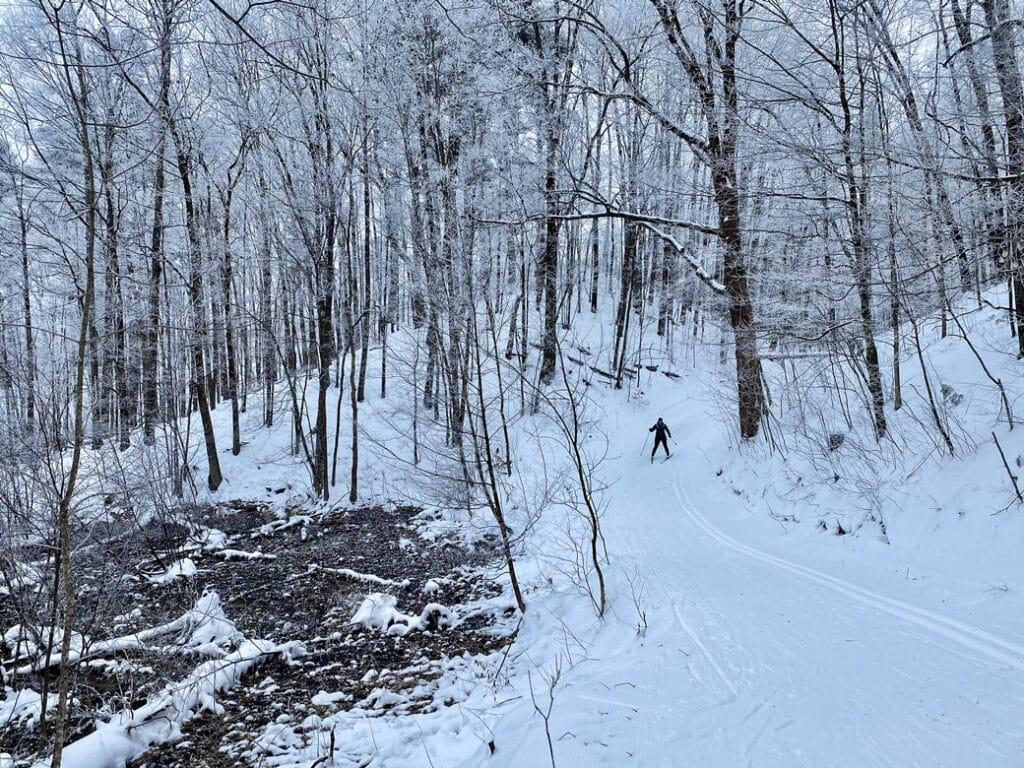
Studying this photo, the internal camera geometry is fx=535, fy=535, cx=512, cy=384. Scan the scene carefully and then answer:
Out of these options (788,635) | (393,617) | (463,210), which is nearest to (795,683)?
(788,635)

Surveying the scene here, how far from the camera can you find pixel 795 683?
3.78 metres

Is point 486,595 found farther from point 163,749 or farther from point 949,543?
point 949,543

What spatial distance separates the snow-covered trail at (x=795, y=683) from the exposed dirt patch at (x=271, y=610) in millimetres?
1940

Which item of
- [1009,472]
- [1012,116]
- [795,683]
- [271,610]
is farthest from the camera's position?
[271,610]

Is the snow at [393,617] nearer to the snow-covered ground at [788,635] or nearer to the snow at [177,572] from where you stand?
the snow-covered ground at [788,635]

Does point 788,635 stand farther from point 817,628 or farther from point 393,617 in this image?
point 393,617

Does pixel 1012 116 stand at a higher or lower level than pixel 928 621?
higher

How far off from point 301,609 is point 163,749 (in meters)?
2.92

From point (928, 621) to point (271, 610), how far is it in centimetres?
728

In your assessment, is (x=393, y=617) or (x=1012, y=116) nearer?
(x=1012, y=116)

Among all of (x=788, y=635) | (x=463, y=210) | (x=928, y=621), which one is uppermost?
(x=463, y=210)

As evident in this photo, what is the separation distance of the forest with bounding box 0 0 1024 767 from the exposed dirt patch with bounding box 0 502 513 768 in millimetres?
453

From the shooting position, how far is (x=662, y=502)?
10.5 meters

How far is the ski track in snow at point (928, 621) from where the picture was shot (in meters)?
3.82
